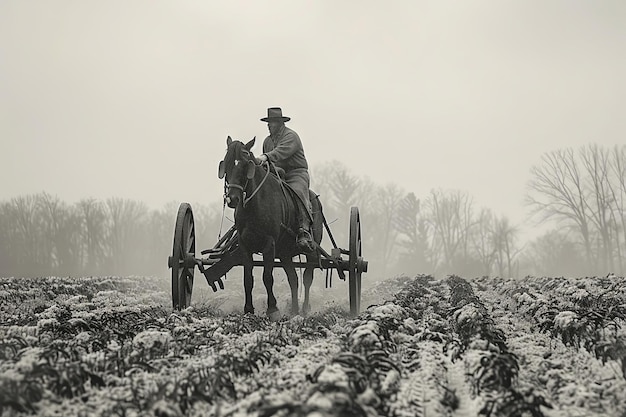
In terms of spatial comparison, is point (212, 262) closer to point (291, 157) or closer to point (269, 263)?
point (269, 263)

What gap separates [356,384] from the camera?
3.60m

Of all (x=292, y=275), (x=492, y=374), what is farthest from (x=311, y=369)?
(x=292, y=275)

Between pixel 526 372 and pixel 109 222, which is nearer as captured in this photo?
pixel 526 372

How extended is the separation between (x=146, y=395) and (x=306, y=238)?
608 centimetres

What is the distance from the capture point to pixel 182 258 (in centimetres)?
955

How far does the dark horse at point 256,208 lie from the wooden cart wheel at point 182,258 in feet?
3.07

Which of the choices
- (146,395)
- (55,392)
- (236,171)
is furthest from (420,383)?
(236,171)

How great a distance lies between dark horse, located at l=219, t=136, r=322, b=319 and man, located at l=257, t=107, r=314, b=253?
0.83 feet

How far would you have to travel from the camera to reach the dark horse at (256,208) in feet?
27.7

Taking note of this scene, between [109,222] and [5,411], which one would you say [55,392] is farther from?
[109,222]

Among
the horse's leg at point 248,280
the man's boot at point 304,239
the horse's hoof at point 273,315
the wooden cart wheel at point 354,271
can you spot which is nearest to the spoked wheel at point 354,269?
the wooden cart wheel at point 354,271

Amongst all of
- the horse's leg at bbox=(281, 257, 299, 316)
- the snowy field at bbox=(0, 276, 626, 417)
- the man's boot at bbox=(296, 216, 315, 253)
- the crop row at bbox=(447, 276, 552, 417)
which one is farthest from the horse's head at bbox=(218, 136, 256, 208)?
the crop row at bbox=(447, 276, 552, 417)

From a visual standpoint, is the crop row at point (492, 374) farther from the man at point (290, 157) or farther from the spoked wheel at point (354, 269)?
the man at point (290, 157)

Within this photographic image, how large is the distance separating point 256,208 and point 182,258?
1653 millimetres
